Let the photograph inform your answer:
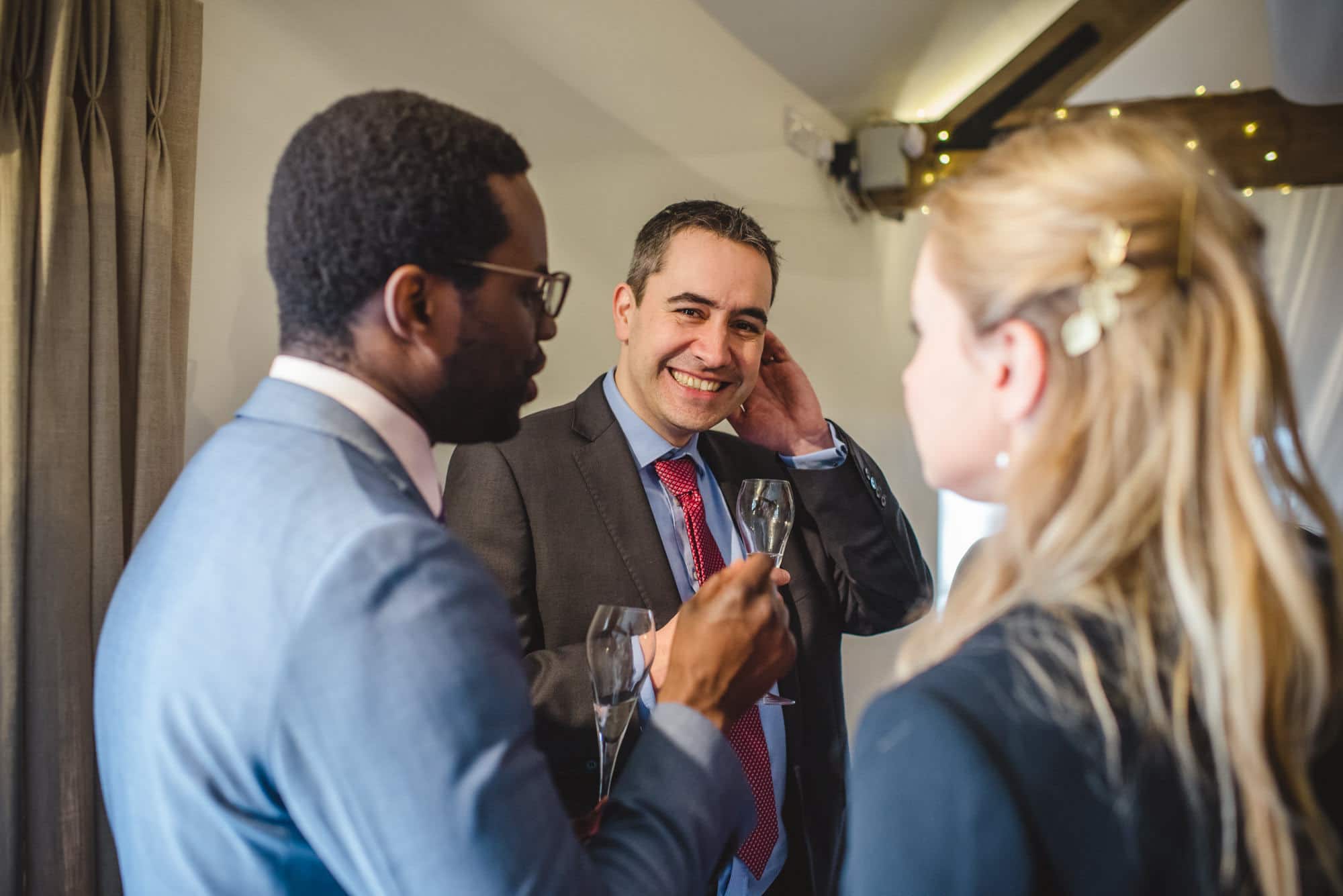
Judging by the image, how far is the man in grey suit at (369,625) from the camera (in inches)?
30.2

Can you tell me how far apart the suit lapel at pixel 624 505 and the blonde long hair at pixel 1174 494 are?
3.21 feet

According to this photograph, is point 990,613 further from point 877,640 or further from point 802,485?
point 877,640

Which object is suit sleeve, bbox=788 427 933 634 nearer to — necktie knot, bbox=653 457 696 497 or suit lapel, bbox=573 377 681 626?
necktie knot, bbox=653 457 696 497

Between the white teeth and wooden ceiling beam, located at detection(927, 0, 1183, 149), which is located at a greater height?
wooden ceiling beam, located at detection(927, 0, 1183, 149)

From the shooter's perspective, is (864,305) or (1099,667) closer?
(1099,667)

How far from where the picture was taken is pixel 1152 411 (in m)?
0.74

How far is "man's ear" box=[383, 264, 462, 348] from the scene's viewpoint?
94 cm

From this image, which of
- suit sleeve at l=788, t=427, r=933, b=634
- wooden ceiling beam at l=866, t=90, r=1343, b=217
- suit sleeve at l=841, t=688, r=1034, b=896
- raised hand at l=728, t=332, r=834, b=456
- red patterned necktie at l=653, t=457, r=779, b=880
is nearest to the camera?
suit sleeve at l=841, t=688, r=1034, b=896

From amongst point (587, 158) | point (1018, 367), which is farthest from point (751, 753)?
point (587, 158)

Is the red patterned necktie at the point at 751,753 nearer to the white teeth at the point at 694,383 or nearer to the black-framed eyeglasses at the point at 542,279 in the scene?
the white teeth at the point at 694,383

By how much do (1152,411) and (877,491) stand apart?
1.26m

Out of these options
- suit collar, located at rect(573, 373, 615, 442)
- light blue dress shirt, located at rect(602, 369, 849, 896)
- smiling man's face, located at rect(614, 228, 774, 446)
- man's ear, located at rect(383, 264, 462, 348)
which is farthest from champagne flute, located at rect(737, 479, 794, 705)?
man's ear, located at rect(383, 264, 462, 348)

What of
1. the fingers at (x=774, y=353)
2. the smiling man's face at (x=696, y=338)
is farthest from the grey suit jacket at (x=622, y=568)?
the fingers at (x=774, y=353)

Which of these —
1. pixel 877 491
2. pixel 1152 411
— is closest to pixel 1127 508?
pixel 1152 411
